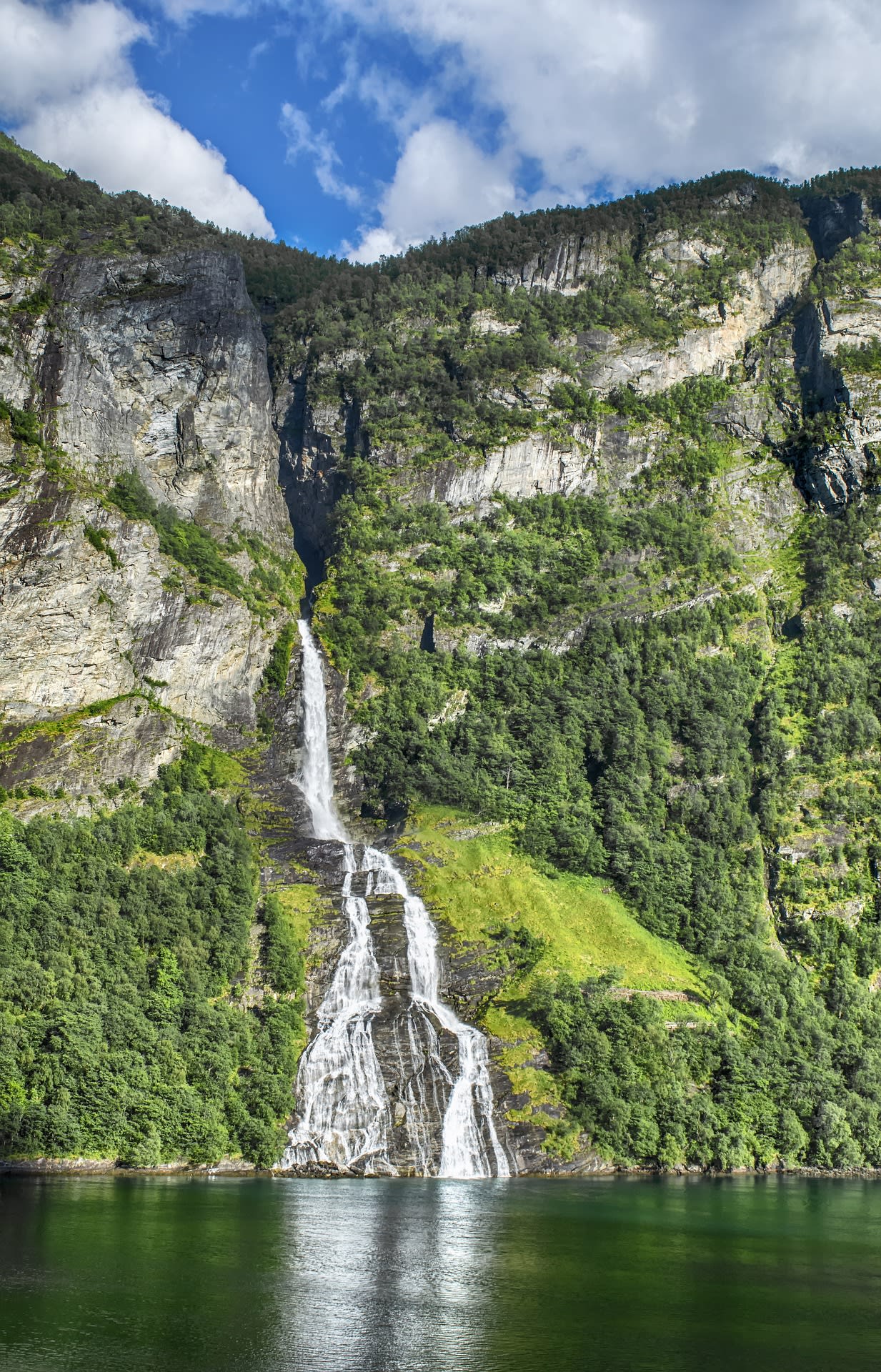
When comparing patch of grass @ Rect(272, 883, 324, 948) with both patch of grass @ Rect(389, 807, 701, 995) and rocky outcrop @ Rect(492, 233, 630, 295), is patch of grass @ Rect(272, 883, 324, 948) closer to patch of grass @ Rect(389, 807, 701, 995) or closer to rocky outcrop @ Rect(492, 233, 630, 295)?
patch of grass @ Rect(389, 807, 701, 995)

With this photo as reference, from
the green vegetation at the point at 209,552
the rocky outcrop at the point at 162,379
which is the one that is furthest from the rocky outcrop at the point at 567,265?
the green vegetation at the point at 209,552

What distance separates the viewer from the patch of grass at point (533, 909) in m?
73.8

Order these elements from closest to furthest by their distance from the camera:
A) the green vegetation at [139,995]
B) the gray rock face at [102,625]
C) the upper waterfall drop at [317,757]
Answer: the green vegetation at [139,995], the gray rock face at [102,625], the upper waterfall drop at [317,757]

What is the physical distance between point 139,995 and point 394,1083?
16.0 meters

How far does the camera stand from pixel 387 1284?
3231cm

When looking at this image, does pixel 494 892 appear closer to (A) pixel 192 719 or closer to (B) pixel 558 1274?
(A) pixel 192 719

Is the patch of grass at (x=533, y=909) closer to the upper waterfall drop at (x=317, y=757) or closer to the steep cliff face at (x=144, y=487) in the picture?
the upper waterfall drop at (x=317, y=757)

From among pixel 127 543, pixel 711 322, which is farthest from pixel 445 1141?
pixel 711 322

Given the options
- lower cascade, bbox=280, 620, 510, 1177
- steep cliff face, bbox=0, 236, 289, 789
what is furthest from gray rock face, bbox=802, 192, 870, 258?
lower cascade, bbox=280, 620, 510, 1177

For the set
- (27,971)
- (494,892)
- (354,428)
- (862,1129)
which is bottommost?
(862,1129)

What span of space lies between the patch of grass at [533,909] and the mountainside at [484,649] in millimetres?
421

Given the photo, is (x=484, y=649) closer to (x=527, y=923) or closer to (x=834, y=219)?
(x=527, y=923)

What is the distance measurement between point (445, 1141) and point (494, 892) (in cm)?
2102

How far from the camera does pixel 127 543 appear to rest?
309 feet
